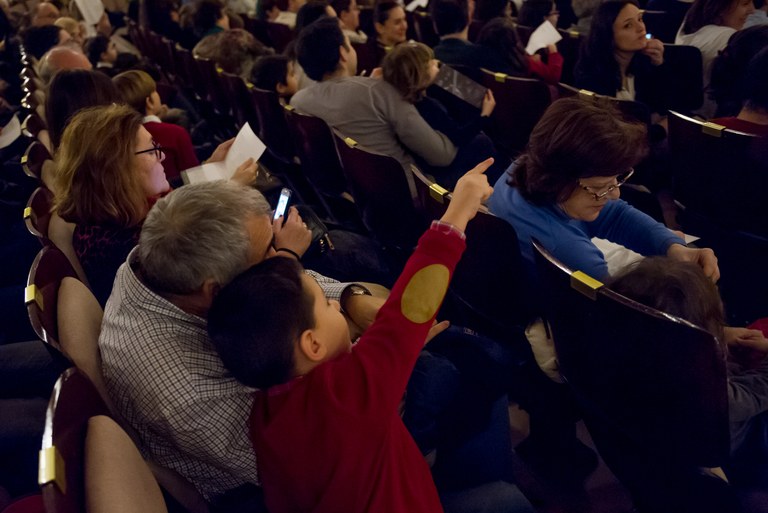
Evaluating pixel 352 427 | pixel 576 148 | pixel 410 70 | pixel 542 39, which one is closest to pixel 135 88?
pixel 410 70

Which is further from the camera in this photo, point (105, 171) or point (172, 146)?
point (172, 146)

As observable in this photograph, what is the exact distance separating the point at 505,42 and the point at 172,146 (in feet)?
6.77

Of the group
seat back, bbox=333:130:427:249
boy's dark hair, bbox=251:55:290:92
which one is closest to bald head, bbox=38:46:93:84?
boy's dark hair, bbox=251:55:290:92

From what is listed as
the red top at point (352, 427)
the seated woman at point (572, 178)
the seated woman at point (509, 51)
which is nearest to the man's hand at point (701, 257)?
the seated woman at point (572, 178)

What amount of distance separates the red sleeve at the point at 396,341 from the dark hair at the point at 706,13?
A: 3189mm

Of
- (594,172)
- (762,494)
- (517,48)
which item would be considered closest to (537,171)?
(594,172)

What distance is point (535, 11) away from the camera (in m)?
4.90

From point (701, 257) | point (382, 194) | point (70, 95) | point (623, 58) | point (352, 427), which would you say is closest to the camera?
point (352, 427)

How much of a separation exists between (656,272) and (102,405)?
1.05m

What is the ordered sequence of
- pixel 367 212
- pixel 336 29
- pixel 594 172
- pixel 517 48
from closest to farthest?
pixel 594 172 → pixel 367 212 → pixel 336 29 → pixel 517 48

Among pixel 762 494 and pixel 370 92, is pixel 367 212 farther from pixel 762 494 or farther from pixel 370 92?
pixel 762 494

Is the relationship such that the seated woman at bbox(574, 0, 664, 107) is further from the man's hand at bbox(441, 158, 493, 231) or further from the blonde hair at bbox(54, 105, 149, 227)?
the blonde hair at bbox(54, 105, 149, 227)

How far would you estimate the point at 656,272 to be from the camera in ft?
4.32

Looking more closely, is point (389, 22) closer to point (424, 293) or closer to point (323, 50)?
point (323, 50)
